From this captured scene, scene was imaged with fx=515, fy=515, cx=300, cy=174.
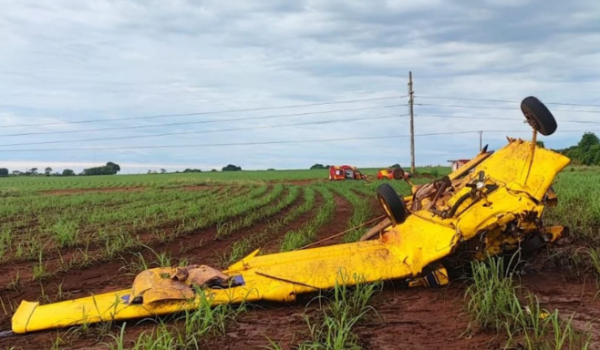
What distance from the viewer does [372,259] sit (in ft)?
13.4

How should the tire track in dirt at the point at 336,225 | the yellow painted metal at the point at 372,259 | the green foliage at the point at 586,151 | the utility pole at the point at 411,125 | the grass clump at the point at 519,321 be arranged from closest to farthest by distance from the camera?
the grass clump at the point at 519,321 < the yellow painted metal at the point at 372,259 < the tire track in dirt at the point at 336,225 < the utility pole at the point at 411,125 < the green foliage at the point at 586,151

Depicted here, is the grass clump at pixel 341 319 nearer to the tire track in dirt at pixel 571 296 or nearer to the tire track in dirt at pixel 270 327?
the tire track in dirt at pixel 270 327

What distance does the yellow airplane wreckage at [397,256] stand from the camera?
350 cm

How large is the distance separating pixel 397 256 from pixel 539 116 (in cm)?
160

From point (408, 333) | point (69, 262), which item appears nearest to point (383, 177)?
point (69, 262)

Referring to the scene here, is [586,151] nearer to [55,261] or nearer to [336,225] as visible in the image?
[336,225]

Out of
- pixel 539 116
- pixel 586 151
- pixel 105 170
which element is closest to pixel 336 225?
pixel 539 116

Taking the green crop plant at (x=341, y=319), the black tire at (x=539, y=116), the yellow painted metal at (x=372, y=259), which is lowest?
the green crop plant at (x=341, y=319)

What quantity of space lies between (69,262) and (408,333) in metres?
4.35

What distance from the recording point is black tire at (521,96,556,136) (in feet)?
13.4

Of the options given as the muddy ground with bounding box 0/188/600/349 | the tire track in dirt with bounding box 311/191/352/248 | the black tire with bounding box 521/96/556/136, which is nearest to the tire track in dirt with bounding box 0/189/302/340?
the muddy ground with bounding box 0/188/600/349

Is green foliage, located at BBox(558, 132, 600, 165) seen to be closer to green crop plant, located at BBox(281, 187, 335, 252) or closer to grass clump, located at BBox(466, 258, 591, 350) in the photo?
green crop plant, located at BBox(281, 187, 335, 252)

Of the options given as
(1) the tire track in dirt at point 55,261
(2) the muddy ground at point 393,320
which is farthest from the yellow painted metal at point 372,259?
(1) the tire track in dirt at point 55,261

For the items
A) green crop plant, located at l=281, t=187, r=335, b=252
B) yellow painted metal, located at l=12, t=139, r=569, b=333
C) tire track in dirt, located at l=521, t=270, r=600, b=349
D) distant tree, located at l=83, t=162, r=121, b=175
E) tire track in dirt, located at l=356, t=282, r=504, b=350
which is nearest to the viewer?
tire track in dirt, located at l=356, t=282, r=504, b=350
